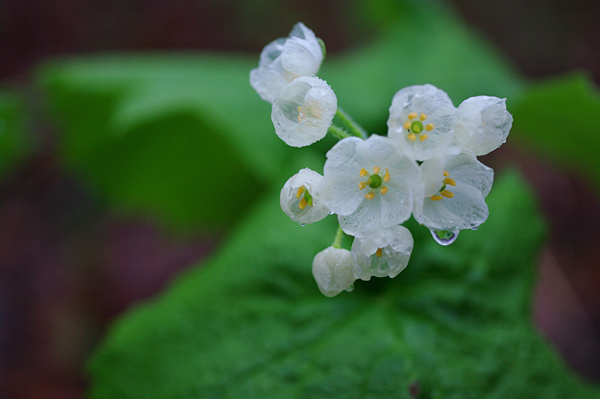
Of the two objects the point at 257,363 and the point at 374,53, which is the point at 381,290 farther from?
the point at 374,53

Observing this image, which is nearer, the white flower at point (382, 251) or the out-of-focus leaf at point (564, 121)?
the white flower at point (382, 251)

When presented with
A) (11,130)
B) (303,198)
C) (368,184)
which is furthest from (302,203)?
(11,130)

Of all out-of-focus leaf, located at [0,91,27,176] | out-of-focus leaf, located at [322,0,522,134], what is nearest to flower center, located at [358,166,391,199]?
out-of-focus leaf, located at [322,0,522,134]

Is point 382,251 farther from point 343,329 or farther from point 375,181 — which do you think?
point 343,329

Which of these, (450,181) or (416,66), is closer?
(450,181)

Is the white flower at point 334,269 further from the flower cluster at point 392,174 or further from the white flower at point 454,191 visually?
the white flower at point 454,191

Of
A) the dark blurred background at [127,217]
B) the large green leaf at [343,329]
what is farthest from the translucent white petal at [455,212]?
the dark blurred background at [127,217]

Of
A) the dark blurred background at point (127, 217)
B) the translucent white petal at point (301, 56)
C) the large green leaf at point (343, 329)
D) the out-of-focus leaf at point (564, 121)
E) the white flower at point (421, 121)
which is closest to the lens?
the white flower at point (421, 121)
